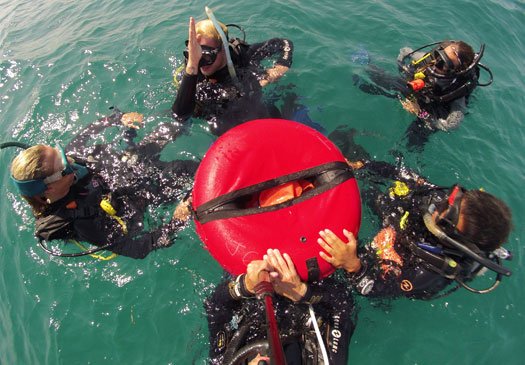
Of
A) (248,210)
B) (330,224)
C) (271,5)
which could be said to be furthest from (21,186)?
(271,5)

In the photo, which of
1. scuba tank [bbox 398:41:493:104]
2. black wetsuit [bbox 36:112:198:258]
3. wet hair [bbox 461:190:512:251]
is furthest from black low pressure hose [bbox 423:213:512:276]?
black wetsuit [bbox 36:112:198:258]

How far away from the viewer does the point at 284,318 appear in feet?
10.8

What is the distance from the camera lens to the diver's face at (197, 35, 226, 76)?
411cm

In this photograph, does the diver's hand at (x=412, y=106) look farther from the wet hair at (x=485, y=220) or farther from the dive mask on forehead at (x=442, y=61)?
the wet hair at (x=485, y=220)

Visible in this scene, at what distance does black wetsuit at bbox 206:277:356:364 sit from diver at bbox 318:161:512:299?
408mm

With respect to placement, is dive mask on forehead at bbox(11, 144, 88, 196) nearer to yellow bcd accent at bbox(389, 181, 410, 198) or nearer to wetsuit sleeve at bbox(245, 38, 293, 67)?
wetsuit sleeve at bbox(245, 38, 293, 67)

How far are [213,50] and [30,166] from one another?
2.41 meters

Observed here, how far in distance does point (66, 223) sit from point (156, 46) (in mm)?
5302

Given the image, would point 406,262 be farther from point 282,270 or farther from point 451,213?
point 282,270

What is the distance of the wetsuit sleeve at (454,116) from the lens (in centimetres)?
482

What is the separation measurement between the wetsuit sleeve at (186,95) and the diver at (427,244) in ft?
8.04

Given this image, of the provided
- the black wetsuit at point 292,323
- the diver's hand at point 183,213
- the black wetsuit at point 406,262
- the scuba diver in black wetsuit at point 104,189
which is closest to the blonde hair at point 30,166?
the scuba diver in black wetsuit at point 104,189

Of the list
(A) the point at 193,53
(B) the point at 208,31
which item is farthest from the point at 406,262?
(B) the point at 208,31

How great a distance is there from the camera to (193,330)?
3803 millimetres
